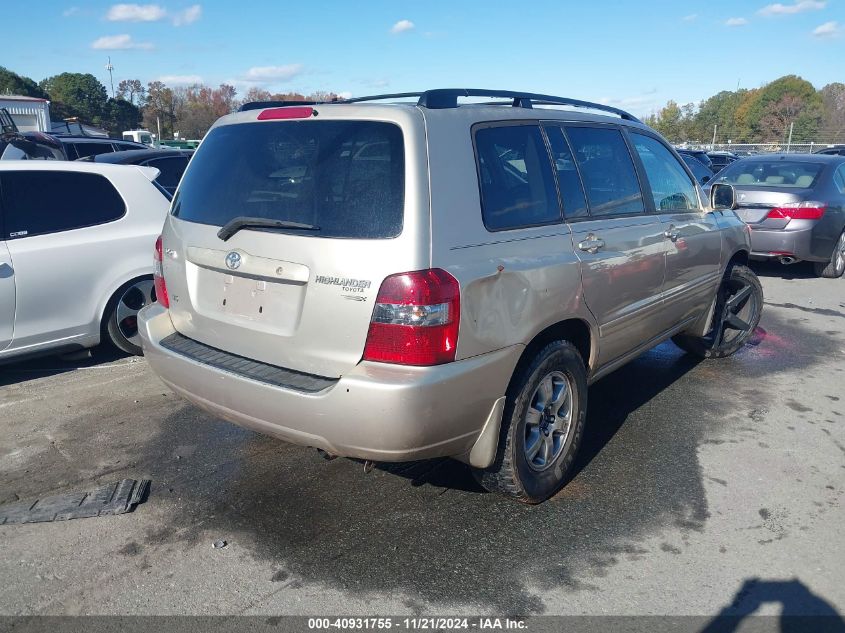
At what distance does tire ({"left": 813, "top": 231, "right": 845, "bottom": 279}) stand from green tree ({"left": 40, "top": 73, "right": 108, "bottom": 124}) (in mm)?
61681

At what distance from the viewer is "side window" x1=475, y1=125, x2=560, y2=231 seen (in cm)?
315

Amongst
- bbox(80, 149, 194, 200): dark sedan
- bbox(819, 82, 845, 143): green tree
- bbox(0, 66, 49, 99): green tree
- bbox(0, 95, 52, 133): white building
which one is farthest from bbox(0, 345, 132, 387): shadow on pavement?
bbox(0, 66, 49, 99): green tree

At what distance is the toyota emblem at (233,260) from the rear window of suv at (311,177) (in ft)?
0.66

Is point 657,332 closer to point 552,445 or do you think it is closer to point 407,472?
point 552,445

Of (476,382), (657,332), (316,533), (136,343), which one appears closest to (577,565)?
(476,382)

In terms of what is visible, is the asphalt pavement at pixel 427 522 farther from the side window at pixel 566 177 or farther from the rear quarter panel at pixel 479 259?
the side window at pixel 566 177

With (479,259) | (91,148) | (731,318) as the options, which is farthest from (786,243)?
(91,148)

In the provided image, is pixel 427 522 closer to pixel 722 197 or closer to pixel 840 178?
pixel 722 197

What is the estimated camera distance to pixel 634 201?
428 centimetres

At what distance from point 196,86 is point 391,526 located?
86.7m

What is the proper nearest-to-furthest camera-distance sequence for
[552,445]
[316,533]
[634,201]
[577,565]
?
[577,565]
[316,533]
[552,445]
[634,201]

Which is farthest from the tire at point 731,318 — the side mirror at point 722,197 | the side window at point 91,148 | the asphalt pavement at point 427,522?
the side window at point 91,148

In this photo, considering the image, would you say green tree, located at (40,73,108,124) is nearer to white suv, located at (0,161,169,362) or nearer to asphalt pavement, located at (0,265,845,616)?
white suv, located at (0,161,169,362)

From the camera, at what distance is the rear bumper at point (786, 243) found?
8.82 m
